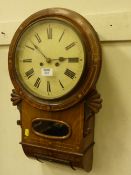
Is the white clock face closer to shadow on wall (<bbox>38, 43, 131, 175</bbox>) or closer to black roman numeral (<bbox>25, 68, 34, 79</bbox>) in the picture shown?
black roman numeral (<bbox>25, 68, 34, 79</bbox>)

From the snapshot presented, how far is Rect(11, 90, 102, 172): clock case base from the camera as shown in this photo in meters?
0.83

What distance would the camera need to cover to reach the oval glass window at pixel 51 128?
0.86 metres

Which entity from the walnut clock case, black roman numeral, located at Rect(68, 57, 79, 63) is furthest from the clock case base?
black roman numeral, located at Rect(68, 57, 79, 63)

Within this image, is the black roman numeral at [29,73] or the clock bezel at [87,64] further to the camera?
the black roman numeral at [29,73]

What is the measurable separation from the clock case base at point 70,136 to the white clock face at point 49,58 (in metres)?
0.06

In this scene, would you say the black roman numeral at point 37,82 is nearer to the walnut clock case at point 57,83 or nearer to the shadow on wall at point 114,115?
the walnut clock case at point 57,83

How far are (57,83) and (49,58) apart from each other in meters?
0.09

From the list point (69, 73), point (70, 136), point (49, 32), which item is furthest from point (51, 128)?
point (49, 32)

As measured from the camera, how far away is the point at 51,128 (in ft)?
2.95

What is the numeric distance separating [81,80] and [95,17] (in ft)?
0.75

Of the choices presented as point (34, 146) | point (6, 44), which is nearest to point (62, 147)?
point (34, 146)

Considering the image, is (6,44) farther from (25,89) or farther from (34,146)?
(34,146)

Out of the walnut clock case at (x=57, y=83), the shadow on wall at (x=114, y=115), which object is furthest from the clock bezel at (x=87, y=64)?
the shadow on wall at (x=114, y=115)

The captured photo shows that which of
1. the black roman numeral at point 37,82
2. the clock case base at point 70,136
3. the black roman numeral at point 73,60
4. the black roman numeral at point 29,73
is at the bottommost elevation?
the clock case base at point 70,136
